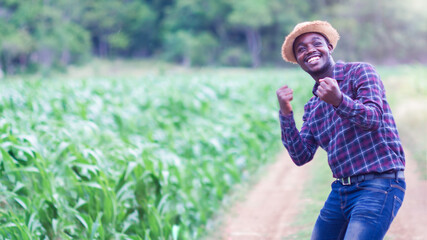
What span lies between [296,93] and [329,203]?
15045mm

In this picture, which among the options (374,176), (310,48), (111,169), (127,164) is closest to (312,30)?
(310,48)

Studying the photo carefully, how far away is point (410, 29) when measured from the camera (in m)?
41.5

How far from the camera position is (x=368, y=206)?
7.27ft

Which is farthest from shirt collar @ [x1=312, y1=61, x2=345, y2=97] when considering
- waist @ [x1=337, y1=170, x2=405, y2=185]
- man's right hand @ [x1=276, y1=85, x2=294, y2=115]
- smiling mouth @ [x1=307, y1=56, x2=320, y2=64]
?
waist @ [x1=337, y1=170, x2=405, y2=185]

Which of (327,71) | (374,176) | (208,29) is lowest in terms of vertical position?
(374,176)

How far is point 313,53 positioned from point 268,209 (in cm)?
376

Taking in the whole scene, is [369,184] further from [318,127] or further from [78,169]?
[78,169]

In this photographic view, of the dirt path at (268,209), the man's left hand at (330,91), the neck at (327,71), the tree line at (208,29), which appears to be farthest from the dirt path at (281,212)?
the tree line at (208,29)

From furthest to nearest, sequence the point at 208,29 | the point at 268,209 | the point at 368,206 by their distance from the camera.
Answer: the point at 208,29, the point at 268,209, the point at 368,206

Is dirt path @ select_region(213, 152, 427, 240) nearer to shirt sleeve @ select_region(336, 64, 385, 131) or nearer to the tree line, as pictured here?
shirt sleeve @ select_region(336, 64, 385, 131)

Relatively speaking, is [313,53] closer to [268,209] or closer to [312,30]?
[312,30]

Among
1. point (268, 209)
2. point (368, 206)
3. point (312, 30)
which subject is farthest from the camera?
point (268, 209)

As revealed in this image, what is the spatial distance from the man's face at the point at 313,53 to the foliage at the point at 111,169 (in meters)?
2.19

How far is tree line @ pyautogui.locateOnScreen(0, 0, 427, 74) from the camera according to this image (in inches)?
1260
